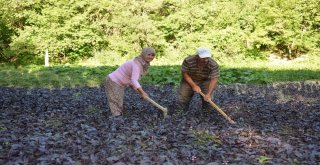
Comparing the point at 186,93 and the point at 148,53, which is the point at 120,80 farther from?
the point at 186,93

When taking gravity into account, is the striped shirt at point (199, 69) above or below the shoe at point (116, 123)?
above

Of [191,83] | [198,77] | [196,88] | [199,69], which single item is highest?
[199,69]

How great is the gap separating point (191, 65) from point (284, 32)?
120 feet

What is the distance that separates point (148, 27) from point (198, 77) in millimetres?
29917

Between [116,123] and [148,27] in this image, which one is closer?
[116,123]

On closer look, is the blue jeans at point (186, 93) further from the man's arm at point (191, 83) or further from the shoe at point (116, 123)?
the shoe at point (116, 123)

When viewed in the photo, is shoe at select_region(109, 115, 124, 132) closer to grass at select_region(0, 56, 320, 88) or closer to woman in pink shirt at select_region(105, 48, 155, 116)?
woman in pink shirt at select_region(105, 48, 155, 116)

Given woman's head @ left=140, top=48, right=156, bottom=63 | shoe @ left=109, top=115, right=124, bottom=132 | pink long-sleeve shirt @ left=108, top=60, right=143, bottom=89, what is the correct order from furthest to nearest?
pink long-sleeve shirt @ left=108, top=60, right=143, bottom=89 < woman's head @ left=140, top=48, right=156, bottom=63 < shoe @ left=109, top=115, right=124, bottom=132

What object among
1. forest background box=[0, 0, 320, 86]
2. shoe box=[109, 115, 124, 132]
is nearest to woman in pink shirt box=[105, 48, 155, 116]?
shoe box=[109, 115, 124, 132]

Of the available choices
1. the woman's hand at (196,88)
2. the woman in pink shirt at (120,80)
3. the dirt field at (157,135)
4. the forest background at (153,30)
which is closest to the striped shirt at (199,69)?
the woman's hand at (196,88)

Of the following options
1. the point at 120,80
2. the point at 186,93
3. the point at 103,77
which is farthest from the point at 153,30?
the point at 120,80

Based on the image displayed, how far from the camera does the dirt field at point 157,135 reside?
589cm

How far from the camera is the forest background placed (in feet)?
129

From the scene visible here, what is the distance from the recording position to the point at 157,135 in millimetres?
7516
